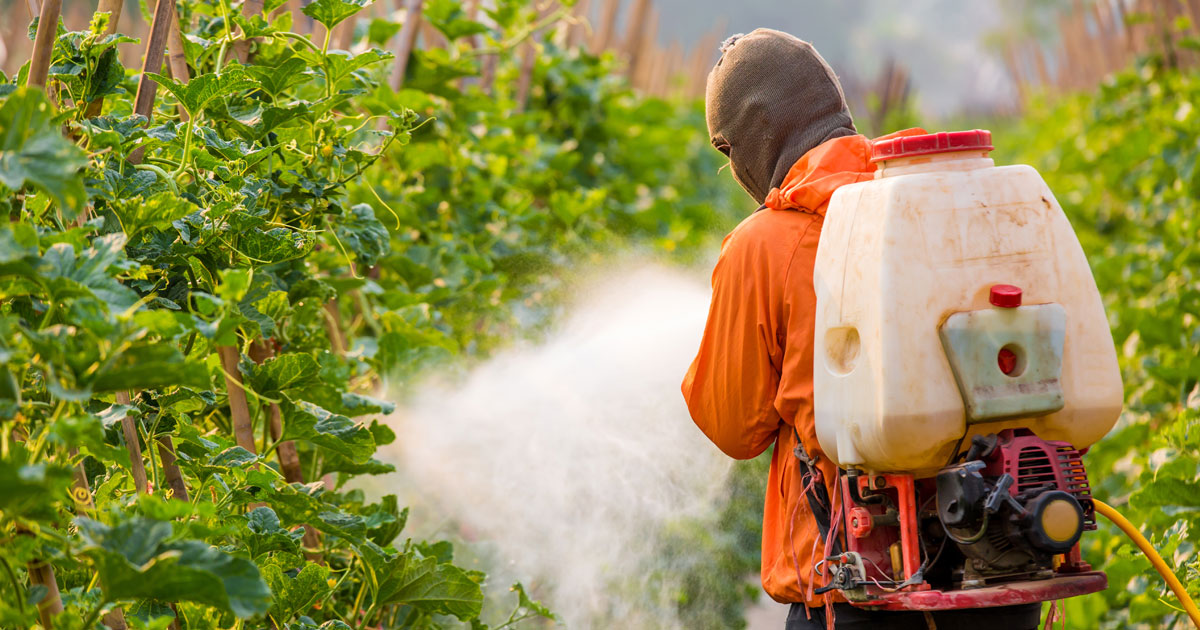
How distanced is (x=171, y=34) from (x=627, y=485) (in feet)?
6.42

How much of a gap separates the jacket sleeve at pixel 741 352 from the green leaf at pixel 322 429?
24.9 inches

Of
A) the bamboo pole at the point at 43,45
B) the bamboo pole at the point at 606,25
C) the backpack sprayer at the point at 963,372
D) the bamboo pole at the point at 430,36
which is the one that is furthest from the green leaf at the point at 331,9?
the bamboo pole at the point at 606,25

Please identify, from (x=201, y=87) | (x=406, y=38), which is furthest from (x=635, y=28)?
(x=201, y=87)

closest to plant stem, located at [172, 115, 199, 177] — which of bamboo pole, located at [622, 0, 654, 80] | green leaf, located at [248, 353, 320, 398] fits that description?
green leaf, located at [248, 353, 320, 398]

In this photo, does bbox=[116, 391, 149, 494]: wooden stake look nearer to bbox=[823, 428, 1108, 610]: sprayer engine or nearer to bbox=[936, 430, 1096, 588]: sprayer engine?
bbox=[823, 428, 1108, 610]: sprayer engine

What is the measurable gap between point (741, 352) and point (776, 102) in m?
0.59

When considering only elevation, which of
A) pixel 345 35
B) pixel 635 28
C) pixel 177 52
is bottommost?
pixel 177 52

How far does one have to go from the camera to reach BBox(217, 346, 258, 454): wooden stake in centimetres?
215

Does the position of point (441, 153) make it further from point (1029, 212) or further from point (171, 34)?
point (1029, 212)

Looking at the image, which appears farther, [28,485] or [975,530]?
[975,530]

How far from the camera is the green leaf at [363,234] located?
237 centimetres

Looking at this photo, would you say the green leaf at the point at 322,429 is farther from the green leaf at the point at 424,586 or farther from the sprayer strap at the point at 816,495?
the sprayer strap at the point at 816,495

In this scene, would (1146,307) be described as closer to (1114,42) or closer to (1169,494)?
(1169,494)

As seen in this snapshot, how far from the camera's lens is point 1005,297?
1863 millimetres
